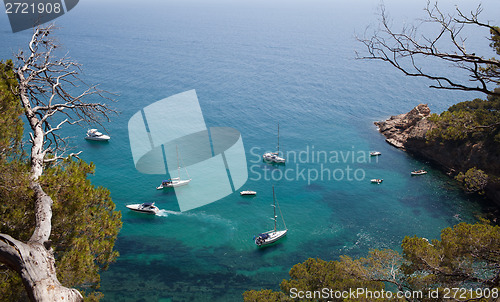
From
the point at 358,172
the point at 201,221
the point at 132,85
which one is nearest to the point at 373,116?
the point at 358,172

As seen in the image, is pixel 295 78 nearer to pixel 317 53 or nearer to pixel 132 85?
pixel 317 53

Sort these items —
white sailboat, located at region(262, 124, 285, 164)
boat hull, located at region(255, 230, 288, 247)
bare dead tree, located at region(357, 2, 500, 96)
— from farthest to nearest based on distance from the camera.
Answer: white sailboat, located at region(262, 124, 285, 164), boat hull, located at region(255, 230, 288, 247), bare dead tree, located at region(357, 2, 500, 96)

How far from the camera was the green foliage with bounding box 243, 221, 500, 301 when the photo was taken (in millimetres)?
12565

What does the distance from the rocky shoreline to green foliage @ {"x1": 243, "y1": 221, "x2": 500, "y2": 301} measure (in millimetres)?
20608

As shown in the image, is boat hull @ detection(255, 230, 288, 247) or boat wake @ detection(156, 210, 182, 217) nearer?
boat hull @ detection(255, 230, 288, 247)

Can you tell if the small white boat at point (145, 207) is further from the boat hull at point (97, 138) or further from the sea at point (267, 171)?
the boat hull at point (97, 138)

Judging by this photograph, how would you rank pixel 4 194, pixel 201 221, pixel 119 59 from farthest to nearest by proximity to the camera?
1. pixel 119 59
2. pixel 201 221
3. pixel 4 194

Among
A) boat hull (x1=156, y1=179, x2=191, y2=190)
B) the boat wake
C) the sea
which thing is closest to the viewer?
the sea

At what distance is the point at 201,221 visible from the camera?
37156 mm

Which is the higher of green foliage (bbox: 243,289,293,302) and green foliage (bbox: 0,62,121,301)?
green foliage (bbox: 0,62,121,301)

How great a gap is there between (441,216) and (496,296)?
31.0 meters

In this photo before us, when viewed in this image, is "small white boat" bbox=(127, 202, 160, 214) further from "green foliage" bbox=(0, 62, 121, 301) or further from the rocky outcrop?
the rocky outcrop

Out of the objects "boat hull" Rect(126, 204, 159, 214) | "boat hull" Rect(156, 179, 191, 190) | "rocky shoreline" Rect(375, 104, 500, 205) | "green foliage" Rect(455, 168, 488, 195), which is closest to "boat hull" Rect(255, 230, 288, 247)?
"boat hull" Rect(126, 204, 159, 214)

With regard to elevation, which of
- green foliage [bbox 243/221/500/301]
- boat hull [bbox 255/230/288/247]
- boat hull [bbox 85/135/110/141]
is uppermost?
green foliage [bbox 243/221/500/301]
